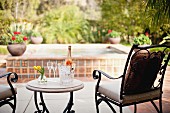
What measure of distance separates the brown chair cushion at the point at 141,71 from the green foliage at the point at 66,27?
8986 mm

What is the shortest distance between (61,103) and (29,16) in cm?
1208

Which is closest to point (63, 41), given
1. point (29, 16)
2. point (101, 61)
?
point (29, 16)

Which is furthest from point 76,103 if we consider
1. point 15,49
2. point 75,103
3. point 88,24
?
point 88,24

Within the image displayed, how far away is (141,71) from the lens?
3170 mm

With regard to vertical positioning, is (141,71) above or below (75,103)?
above

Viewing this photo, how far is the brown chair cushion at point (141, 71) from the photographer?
310cm

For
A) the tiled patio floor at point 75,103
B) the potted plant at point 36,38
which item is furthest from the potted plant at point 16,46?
the potted plant at point 36,38

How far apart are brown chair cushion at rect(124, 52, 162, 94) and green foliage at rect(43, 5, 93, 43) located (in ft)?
29.5

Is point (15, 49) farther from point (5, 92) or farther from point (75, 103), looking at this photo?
point (5, 92)

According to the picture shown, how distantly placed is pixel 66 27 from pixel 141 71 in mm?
9377

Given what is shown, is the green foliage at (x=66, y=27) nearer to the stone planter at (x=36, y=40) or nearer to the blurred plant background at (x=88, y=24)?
the blurred plant background at (x=88, y=24)

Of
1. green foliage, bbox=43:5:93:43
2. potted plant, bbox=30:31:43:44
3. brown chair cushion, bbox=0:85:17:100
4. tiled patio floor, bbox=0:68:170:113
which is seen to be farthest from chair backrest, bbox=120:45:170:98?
green foliage, bbox=43:5:93:43

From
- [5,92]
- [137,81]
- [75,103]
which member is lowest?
[75,103]

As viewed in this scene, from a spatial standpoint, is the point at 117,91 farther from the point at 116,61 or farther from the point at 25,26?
the point at 25,26
